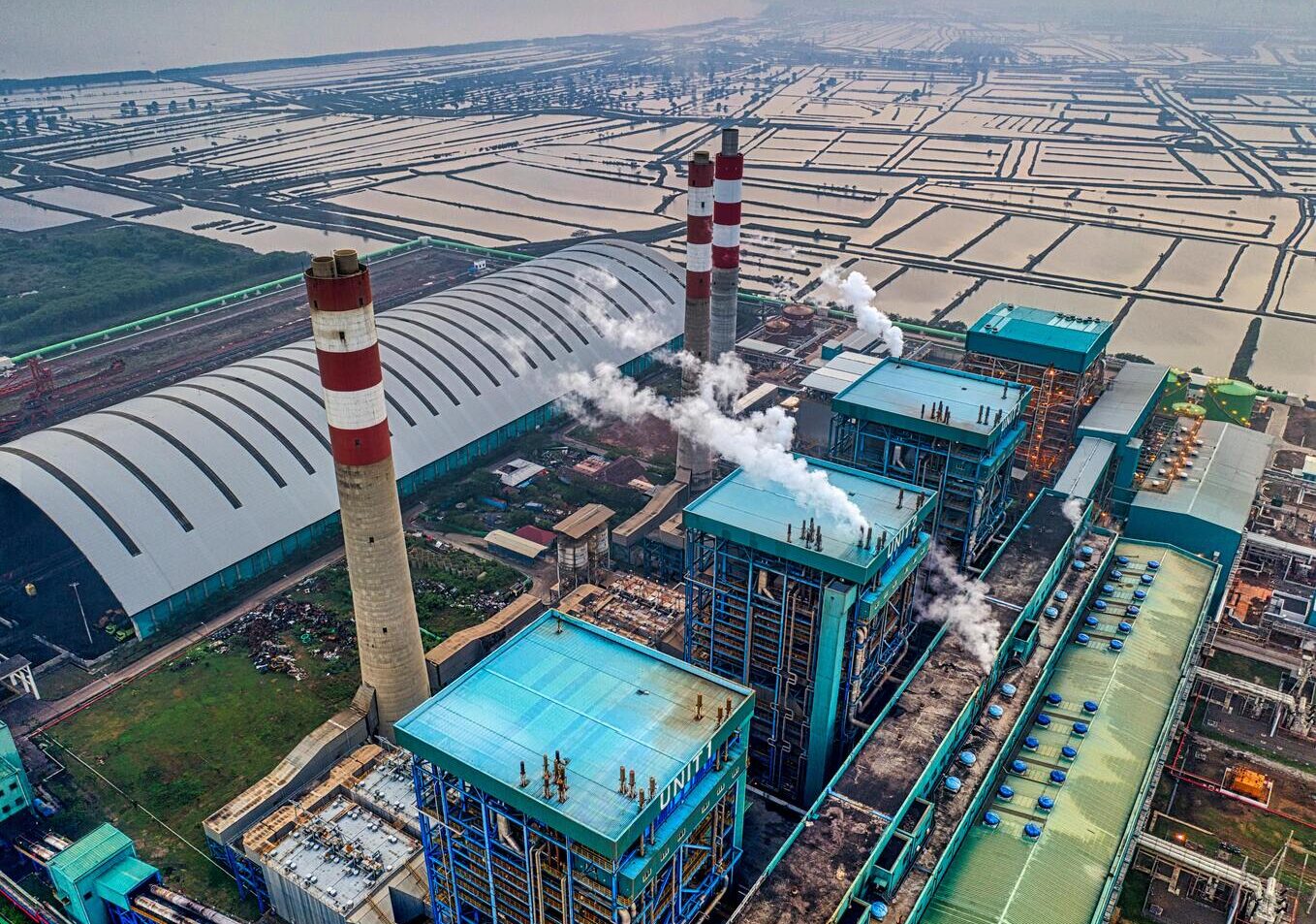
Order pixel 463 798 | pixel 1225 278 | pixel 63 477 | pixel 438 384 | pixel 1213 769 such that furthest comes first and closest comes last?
pixel 1225 278, pixel 438 384, pixel 63 477, pixel 1213 769, pixel 463 798

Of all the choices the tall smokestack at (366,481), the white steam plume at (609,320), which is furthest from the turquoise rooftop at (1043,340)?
the tall smokestack at (366,481)

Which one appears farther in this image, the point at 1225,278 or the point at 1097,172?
the point at 1097,172

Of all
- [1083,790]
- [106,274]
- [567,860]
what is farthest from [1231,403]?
[106,274]

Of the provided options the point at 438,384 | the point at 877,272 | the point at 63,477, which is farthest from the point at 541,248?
the point at 63,477

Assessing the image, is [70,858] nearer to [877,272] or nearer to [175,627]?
[175,627]

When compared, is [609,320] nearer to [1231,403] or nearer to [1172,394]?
[1172,394]
